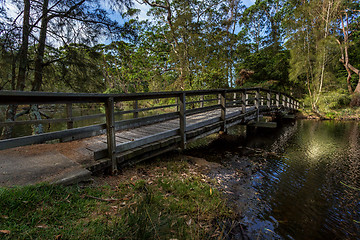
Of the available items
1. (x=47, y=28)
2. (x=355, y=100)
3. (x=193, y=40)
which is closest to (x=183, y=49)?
(x=193, y=40)

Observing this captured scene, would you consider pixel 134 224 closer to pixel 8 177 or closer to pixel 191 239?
pixel 191 239

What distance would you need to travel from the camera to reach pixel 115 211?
212 centimetres

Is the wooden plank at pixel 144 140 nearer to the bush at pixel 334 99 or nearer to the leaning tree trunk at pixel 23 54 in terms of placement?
the leaning tree trunk at pixel 23 54

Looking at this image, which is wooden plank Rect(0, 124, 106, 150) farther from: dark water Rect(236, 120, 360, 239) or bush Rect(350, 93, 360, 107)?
bush Rect(350, 93, 360, 107)

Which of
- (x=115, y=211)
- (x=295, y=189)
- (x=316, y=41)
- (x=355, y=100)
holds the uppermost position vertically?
(x=316, y=41)

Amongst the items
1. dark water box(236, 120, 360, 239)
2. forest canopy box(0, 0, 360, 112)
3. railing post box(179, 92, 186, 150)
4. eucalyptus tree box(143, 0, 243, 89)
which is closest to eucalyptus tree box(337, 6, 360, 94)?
forest canopy box(0, 0, 360, 112)

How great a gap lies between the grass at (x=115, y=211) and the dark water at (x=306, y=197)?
0.72 metres

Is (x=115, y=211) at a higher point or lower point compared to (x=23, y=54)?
lower

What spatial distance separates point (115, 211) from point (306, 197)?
11.9ft

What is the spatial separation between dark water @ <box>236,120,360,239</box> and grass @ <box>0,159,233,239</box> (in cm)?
72

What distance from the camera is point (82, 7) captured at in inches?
206

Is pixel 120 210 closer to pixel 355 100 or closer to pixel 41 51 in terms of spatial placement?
pixel 41 51

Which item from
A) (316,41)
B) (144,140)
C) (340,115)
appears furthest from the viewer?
(340,115)

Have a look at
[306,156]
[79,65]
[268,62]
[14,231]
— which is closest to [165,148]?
[14,231]
